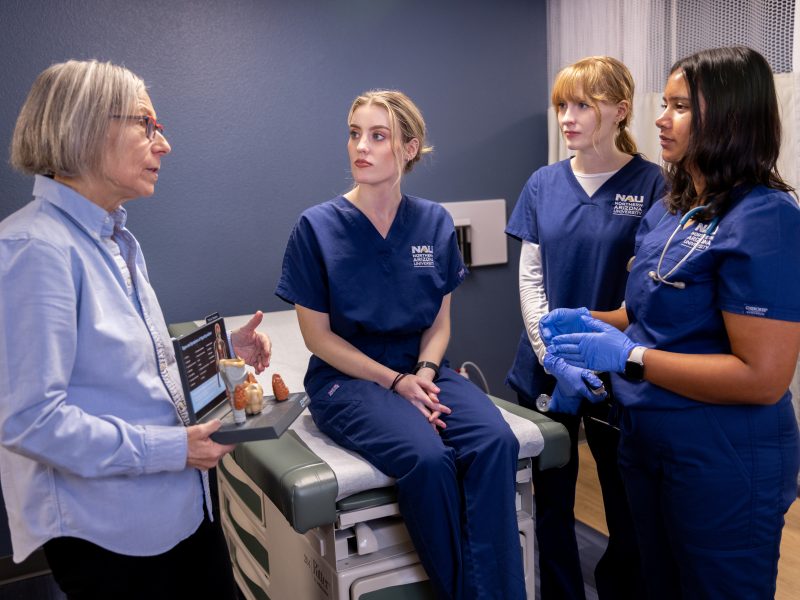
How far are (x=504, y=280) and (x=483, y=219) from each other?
1.03ft

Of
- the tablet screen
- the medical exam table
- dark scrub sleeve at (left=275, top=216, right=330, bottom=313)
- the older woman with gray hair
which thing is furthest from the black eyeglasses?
the medical exam table

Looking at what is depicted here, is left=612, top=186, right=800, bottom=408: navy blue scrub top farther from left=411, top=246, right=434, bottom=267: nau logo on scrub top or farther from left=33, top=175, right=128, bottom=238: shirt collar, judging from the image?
left=33, top=175, right=128, bottom=238: shirt collar

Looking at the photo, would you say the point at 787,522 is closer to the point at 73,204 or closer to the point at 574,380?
the point at 574,380

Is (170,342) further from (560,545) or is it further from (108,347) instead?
(560,545)

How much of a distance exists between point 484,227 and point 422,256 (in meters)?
1.44

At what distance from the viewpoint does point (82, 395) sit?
3.45 ft

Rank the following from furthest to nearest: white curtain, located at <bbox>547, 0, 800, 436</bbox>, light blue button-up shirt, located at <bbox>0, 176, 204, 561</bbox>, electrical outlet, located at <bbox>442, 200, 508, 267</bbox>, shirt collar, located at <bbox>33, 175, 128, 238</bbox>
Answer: electrical outlet, located at <bbox>442, 200, 508, 267</bbox>, white curtain, located at <bbox>547, 0, 800, 436</bbox>, shirt collar, located at <bbox>33, 175, 128, 238</bbox>, light blue button-up shirt, located at <bbox>0, 176, 204, 561</bbox>

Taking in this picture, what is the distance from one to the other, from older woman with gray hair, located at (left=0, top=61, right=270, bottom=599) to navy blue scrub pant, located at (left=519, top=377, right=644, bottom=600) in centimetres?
102

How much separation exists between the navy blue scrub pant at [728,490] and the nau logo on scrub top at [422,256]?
657mm

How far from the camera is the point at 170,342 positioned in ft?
4.12

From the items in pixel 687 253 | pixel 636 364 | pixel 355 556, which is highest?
pixel 687 253

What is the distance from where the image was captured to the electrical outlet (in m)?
3.11

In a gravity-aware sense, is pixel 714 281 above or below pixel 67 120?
below

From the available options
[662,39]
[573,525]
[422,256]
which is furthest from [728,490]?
[662,39]
